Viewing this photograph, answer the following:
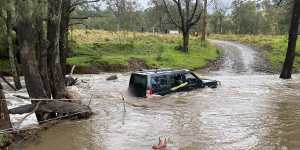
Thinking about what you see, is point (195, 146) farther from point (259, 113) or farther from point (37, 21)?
point (37, 21)

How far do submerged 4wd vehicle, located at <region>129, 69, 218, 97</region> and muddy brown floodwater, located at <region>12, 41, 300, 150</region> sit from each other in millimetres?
295

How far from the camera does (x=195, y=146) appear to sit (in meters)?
12.2

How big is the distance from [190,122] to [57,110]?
4.22 m

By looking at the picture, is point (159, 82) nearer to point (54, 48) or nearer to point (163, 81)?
point (163, 81)

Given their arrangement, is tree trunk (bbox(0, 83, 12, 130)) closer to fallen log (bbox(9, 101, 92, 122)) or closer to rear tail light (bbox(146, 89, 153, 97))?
fallen log (bbox(9, 101, 92, 122))

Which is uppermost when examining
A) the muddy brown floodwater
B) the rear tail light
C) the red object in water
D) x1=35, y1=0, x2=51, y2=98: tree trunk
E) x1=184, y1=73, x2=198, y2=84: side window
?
x1=35, y1=0, x2=51, y2=98: tree trunk

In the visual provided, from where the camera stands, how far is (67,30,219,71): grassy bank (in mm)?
31547

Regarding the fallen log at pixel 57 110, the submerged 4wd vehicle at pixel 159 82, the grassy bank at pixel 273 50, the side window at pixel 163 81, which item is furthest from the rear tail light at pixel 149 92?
the grassy bank at pixel 273 50

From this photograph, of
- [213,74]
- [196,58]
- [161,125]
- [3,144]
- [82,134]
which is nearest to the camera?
[3,144]

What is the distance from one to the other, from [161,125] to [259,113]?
4.13m

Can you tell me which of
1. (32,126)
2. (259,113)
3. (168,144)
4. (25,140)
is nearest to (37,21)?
(32,126)

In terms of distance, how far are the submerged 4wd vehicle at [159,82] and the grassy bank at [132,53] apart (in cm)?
1197

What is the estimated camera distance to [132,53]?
121 feet

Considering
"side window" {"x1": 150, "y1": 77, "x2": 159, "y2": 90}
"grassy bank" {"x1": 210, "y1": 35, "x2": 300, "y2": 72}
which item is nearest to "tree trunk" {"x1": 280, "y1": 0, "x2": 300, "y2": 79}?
"grassy bank" {"x1": 210, "y1": 35, "x2": 300, "y2": 72}
